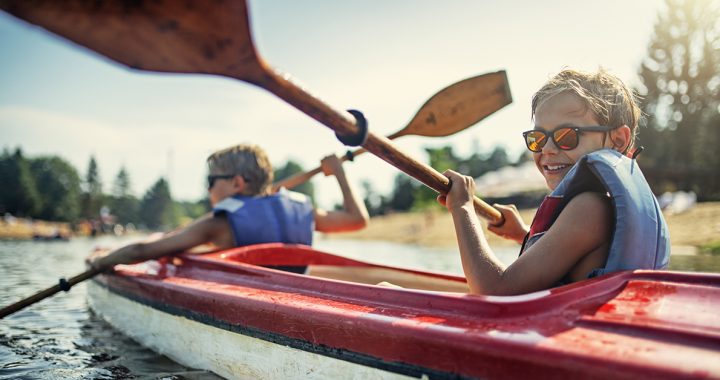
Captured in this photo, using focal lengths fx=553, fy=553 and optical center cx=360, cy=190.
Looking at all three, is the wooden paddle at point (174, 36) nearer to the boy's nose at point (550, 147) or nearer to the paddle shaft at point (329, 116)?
the paddle shaft at point (329, 116)

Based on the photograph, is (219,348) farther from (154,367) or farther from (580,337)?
(580,337)

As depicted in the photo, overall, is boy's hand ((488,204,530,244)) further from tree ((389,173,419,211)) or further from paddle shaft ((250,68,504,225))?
tree ((389,173,419,211))

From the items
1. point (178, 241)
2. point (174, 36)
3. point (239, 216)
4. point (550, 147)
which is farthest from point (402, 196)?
point (174, 36)

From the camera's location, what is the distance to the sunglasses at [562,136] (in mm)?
1971

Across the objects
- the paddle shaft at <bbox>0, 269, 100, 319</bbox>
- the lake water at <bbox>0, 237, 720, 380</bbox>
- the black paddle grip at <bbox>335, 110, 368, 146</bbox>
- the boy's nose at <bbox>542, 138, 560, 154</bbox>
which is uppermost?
the black paddle grip at <bbox>335, 110, 368, 146</bbox>

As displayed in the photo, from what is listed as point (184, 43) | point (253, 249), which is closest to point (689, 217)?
point (253, 249)

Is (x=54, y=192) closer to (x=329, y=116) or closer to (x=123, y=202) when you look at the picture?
(x=123, y=202)

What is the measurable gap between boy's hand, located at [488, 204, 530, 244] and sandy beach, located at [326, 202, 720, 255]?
2695 millimetres

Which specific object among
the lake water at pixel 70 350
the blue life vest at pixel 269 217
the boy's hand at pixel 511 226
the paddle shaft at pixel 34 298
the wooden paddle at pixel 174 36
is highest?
the wooden paddle at pixel 174 36

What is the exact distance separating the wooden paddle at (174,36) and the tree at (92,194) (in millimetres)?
72097

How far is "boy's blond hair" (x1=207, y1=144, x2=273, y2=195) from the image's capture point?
3996 mm

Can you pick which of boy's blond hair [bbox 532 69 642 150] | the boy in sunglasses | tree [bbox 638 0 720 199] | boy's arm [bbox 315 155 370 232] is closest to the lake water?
boy's arm [bbox 315 155 370 232]

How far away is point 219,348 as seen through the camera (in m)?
2.82

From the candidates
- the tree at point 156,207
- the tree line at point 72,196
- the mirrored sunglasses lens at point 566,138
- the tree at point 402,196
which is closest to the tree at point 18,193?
the tree line at point 72,196
